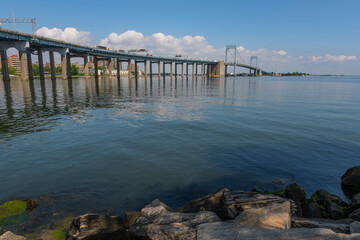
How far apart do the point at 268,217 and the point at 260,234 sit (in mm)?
942

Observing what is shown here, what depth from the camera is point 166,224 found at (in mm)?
5910

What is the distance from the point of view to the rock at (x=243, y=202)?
6.32m

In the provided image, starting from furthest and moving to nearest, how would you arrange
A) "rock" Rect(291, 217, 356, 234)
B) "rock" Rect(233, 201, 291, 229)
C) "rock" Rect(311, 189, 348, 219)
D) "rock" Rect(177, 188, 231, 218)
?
"rock" Rect(311, 189, 348, 219) < "rock" Rect(177, 188, 231, 218) < "rock" Rect(233, 201, 291, 229) < "rock" Rect(291, 217, 356, 234)

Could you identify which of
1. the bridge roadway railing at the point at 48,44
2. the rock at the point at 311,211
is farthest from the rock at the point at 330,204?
the bridge roadway railing at the point at 48,44

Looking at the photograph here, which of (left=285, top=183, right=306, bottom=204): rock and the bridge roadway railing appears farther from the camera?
the bridge roadway railing

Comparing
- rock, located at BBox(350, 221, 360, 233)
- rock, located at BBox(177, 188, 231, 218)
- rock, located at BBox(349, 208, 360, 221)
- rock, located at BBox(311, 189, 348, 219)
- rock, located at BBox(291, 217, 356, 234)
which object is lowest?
rock, located at BBox(311, 189, 348, 219)

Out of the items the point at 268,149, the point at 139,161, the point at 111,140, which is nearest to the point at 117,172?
the point at 139,161

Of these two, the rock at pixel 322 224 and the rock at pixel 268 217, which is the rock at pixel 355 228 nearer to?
the rock at pixel 322 224

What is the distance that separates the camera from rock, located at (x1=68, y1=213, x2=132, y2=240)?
579 cm

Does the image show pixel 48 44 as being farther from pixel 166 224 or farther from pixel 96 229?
pixel 166 224

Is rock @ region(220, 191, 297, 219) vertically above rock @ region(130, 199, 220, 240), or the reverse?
rock @ region(220, 191, 297, 219)

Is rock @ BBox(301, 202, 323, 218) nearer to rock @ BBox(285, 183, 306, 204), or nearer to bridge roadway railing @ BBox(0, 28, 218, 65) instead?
rock @ BBox(285, 183, 306, 204)

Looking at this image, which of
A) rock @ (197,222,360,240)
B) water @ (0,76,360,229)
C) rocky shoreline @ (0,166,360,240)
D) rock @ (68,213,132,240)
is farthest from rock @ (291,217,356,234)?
rock @ (68,213,132,240)

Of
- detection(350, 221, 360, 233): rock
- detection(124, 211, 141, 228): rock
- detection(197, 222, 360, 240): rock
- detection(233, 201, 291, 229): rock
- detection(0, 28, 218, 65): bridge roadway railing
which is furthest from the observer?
detection(0, 28, 218, 65): bridge roadway railing
